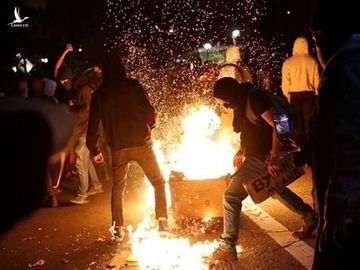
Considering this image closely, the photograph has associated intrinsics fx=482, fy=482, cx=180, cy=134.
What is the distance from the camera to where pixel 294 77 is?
30.6 ft

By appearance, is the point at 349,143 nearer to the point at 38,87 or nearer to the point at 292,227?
the point at 292,227

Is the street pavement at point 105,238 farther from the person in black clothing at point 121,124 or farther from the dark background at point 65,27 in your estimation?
the dark background at point 65,27

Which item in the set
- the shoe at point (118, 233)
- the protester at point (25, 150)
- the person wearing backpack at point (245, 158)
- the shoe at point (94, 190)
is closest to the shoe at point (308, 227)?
the person wearing backpack at point (245, 158)

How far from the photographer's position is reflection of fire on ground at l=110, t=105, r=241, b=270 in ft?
17.3

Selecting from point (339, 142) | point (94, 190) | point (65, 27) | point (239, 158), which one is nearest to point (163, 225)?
point (239, 158)

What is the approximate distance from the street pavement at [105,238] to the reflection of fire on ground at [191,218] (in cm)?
4

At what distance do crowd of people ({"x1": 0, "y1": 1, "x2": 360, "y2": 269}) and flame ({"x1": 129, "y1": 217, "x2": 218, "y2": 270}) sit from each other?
0.68ft

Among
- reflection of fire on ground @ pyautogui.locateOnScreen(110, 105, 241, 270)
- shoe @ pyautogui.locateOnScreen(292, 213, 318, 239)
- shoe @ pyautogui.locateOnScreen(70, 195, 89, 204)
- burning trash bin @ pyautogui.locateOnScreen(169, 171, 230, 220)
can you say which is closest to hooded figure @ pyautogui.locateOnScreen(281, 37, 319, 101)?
reflection of fire on ground @ pyautogui.locateOnScreen(110, 105, 241, 270)

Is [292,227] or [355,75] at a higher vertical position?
[355,75]

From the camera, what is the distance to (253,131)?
5.13 metres

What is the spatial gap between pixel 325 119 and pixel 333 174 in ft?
0.96

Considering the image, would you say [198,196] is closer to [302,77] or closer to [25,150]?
[302,77]

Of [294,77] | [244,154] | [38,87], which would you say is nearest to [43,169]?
[244,154]

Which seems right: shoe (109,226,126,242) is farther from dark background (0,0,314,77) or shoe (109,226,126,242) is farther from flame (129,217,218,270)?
dark background (0,0,314,77)
